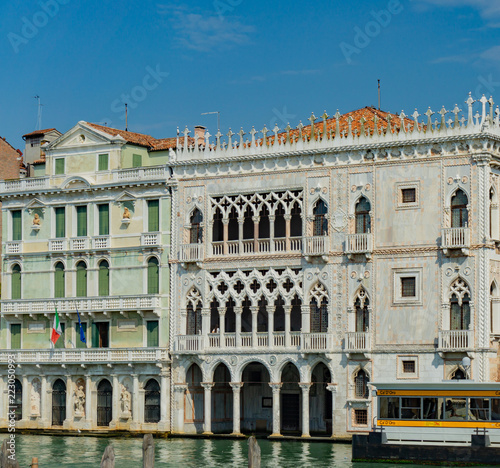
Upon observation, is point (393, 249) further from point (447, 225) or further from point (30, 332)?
point (30, 332)

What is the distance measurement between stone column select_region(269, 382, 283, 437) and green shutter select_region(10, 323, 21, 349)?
13140 mm

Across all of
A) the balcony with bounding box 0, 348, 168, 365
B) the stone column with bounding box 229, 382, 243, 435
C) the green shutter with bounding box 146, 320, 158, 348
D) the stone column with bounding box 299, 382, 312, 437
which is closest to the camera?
the stone column with bounding box 299, 382, 312, 437

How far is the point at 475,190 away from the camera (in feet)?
162

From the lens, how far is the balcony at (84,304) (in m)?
56.5

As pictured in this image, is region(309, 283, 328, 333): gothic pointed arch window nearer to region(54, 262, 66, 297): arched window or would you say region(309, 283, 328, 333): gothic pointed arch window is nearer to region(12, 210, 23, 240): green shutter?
region(54, 262, 66, 297): arched window

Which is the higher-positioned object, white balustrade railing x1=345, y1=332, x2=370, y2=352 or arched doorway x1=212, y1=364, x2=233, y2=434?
white balustrade railing x1=345, y1=332, x2=370, y2=352

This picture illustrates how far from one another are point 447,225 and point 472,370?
545 cm

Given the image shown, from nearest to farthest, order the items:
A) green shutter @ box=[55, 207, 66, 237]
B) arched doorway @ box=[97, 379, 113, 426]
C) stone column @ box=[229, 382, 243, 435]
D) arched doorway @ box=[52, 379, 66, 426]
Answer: stone column @ box=[229, 382, 243, 435]
arched doorway @ box=[97, 379, 113, 426]
arched doorway @ box=[52, 379, 66, 426]
green shutter @ box=[55, 207, 66, 237]

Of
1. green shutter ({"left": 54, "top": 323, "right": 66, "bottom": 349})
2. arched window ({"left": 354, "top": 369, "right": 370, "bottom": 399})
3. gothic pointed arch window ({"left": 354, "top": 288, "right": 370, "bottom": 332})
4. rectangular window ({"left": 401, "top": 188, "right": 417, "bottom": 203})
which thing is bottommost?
arched window ({"left": 354, "top": 369, "right": 370, "bottom": 399})

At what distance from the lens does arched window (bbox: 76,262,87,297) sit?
5862cm

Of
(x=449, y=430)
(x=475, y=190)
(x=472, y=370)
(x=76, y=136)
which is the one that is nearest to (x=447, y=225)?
(x=475, y=190)

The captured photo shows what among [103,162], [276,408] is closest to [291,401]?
[276,408]

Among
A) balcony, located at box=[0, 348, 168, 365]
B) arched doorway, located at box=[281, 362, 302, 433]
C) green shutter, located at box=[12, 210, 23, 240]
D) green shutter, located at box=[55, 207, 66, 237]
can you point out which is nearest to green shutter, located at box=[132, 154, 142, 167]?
green shutter, located at box=[55, 207, 66, 237]

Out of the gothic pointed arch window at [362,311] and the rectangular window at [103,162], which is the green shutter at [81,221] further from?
the gothic pointed arch window at [362,311]
